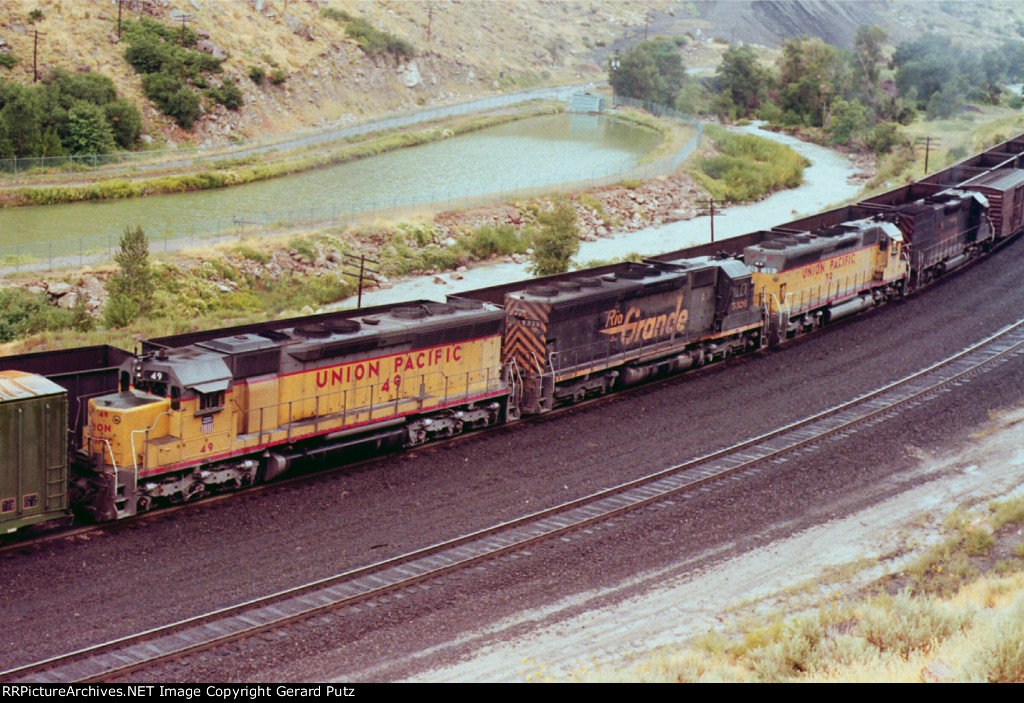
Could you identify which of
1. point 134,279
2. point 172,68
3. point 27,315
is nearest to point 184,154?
point 172,68

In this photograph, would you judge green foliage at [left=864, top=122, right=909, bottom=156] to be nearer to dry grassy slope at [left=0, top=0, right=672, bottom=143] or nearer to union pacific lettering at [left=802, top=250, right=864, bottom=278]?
dry grassy slope at [left=0, top=0, right=672, bottom=143]

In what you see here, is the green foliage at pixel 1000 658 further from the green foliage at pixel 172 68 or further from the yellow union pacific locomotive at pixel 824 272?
the green foliage at pixel 172 68

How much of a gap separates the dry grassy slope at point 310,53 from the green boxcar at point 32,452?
49867mm

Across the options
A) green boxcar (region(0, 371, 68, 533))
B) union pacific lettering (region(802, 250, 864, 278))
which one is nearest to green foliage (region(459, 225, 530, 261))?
union pacific lettering (region(802, 250, 864, 278))

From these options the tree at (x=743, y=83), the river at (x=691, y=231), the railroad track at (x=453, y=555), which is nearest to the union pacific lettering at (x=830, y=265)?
the railroad track at (x=453, y=555)

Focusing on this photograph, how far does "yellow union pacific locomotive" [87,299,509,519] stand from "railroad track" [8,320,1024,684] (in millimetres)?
3945

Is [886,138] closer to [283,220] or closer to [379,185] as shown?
[379,185]

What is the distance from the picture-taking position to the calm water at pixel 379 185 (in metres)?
47.0

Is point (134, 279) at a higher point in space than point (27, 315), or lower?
higher

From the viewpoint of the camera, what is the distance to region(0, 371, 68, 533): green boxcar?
16.5 m

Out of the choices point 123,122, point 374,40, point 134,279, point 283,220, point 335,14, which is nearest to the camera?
point 134,279

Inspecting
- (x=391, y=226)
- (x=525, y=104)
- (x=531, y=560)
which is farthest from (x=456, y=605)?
(x=525, y=104)

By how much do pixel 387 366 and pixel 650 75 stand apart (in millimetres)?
90696

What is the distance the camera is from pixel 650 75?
4190 inches
